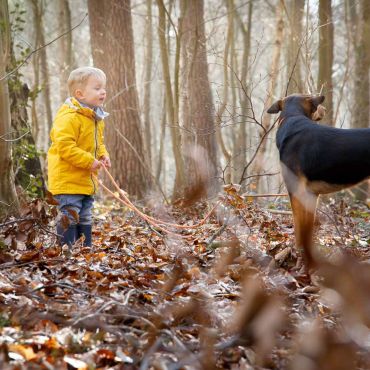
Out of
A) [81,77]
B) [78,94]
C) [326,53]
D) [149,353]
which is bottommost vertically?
[149,353]

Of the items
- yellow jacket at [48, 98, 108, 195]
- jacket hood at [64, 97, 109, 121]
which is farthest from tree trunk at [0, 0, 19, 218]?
jacket hood at [64, 97, 109, 121]

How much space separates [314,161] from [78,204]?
2.35 meters

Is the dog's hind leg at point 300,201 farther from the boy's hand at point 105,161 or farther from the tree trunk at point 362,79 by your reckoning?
the tree trunk at point 362,79

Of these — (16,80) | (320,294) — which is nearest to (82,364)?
(320,294)

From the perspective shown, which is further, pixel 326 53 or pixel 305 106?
pixel 326 53

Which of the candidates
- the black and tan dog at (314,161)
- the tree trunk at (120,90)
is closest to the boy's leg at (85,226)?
the black and tan dog at (314,161)

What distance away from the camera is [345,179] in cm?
525

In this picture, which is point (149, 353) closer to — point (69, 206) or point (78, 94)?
point (69, 206)

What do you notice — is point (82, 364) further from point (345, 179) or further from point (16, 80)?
point (16, 80)

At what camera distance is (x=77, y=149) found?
5223mm

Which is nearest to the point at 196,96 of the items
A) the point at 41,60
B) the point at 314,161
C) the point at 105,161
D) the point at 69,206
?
the point at 105,161

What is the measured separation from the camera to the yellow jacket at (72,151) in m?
5.22

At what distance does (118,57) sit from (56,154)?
238 inches

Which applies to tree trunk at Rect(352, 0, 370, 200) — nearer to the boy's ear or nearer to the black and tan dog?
the black and tan dog
